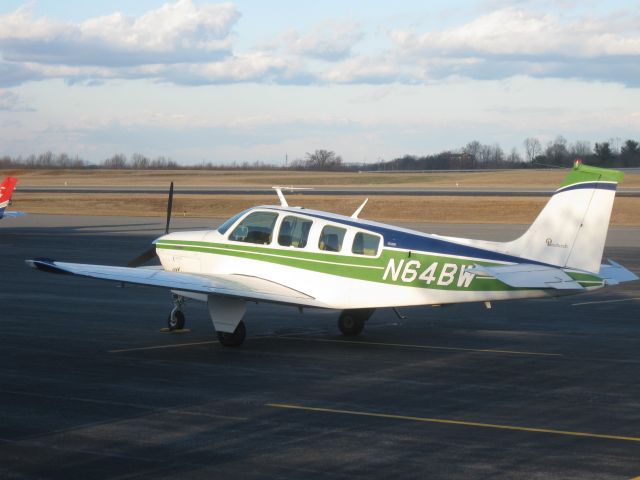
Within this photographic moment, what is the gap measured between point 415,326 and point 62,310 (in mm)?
7190

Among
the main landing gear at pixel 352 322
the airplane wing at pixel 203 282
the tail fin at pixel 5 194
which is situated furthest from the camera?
the tail fin at pixel 5 194

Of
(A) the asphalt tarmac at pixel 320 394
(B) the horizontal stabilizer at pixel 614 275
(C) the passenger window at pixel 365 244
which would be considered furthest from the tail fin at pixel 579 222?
(C) the passenger window at pixel 365 244

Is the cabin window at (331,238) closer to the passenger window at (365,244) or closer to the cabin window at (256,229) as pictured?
the passenger window at (365,244)

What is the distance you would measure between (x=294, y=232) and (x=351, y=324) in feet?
6.36

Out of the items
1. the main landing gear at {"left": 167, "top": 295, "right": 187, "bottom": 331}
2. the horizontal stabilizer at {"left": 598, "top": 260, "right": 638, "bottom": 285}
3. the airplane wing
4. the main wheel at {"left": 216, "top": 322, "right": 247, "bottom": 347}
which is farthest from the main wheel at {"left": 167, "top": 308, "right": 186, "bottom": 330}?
the horizontal stabilizer at {"left": 598, "top": 260, "right": 638, "bottom": 285}

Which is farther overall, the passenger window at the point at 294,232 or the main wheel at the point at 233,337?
the passenger window at the point at 294,232

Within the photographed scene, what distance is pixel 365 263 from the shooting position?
1537 centimetres

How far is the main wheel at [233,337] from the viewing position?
1548 centimetres

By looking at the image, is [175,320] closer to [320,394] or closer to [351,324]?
[351,324]

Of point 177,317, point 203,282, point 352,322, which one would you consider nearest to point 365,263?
point 352,322

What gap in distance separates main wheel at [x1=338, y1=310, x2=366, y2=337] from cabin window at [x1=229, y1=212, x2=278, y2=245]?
6.27ft

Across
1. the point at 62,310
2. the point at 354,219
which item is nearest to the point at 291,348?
the point at 354,219

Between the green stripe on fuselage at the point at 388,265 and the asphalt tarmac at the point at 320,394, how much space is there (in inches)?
43.2

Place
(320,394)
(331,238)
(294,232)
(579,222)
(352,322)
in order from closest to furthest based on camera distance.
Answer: (320,394)
(579,222)
(331,238)
(294,232)
(352,322)
